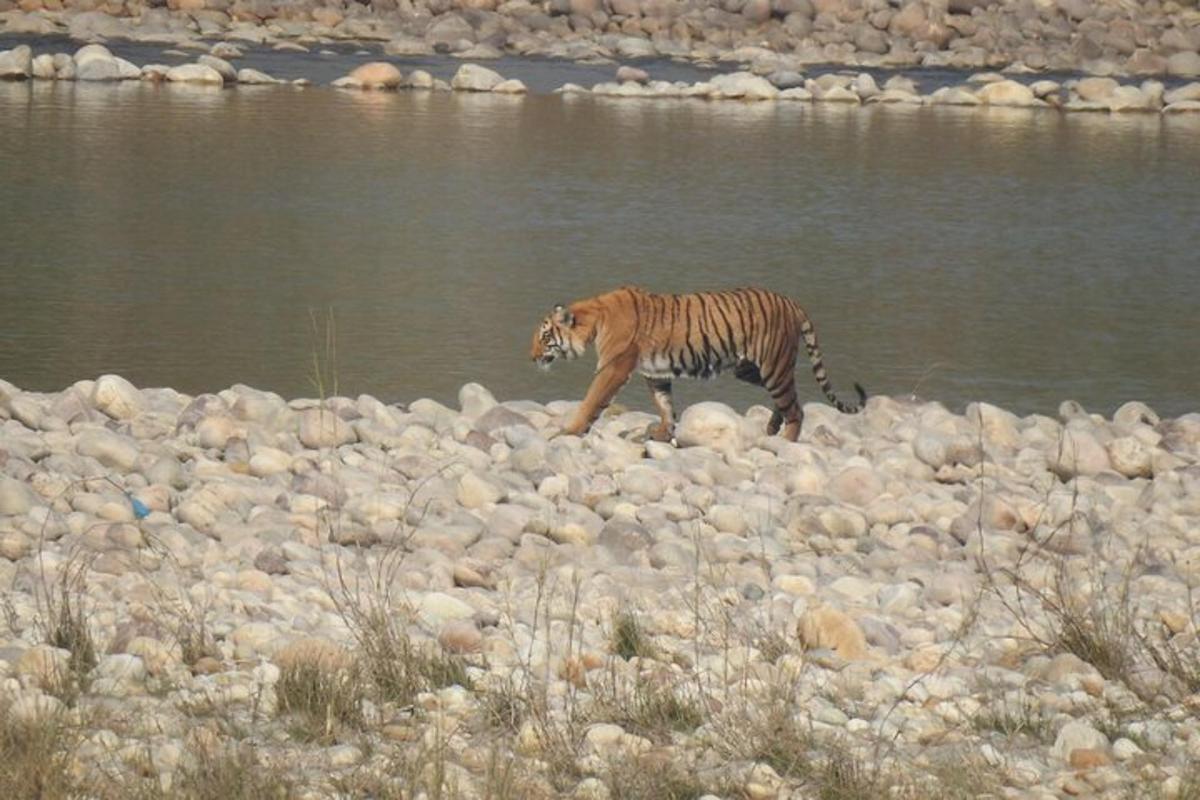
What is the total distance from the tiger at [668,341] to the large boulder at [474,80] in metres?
19.2

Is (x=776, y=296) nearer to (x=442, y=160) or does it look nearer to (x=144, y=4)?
(x=442, y=160)

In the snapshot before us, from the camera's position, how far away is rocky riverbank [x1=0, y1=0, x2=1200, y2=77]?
110 ft

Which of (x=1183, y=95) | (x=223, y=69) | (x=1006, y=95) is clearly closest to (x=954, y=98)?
(x=1006, y=95)

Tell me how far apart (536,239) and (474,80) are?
41.2 feet

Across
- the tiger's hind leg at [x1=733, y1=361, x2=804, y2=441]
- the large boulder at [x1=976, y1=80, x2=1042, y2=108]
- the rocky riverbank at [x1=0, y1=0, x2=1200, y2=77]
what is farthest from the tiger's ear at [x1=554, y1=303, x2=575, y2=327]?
the rocky riverbank at [x1=0, y1=0, x2=1200, y2=77]

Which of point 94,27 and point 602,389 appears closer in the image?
point 602,389

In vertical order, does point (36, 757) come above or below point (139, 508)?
above

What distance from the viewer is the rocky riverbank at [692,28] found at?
110ft

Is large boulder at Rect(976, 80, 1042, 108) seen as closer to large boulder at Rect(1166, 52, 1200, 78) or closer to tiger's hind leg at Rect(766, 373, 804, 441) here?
large boulder at Rect(1166, 52, 1200, 78)

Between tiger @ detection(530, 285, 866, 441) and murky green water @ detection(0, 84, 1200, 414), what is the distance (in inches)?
66.4

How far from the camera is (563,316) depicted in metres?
8.56

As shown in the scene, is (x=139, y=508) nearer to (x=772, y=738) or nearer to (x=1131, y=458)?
(x=772, y=738)

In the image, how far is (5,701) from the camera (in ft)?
16.1

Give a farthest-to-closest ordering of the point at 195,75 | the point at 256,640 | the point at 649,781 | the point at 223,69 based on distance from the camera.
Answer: the point at 223,69, the point at 195,75, the point at 256,640, the point at 649,781
